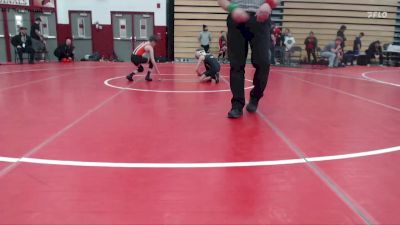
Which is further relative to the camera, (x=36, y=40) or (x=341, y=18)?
(x=341, y=18)

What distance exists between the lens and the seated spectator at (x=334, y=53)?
49.1 ft

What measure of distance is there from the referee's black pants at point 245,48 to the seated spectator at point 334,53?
37.3 ft

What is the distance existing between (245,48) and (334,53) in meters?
11.8

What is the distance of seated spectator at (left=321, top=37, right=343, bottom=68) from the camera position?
14961 millimetres

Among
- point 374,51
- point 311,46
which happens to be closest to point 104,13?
point 311,46

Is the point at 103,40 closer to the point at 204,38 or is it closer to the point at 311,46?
the point at 204,38

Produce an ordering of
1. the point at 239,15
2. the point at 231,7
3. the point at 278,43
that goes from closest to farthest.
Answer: the point at 239,15
the point at 231,7
the point at 278,43

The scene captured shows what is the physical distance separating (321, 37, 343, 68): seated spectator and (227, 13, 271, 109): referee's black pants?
1137 centimetres

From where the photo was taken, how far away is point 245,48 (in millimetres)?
4539

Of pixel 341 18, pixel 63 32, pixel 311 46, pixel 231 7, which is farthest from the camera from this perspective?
pixel 341 18

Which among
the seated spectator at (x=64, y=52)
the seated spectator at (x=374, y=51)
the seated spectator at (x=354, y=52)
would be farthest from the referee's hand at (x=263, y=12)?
the seated spectator at (x=374, y=51)

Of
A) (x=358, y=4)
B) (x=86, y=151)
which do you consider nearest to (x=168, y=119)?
(x=86, y=151)

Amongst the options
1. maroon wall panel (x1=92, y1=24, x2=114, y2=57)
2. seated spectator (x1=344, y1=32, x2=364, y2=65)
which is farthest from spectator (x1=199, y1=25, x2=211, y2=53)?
seated spectator (x1=344, y1=32, x2=364, y2=65)

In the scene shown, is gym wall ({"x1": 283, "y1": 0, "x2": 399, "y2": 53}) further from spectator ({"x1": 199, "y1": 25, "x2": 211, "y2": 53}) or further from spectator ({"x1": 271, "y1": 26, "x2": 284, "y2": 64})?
spectator ({"x1": 199, "y1": 25, "x2": 211, "y2": 53})
